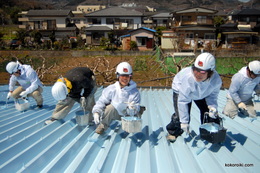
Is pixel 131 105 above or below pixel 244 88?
below

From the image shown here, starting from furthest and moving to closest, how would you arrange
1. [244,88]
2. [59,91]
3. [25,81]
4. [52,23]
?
[52,23]
[25,81]
[244,88]
[59,91]

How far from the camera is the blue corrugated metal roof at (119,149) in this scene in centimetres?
263

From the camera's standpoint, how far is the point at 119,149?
312 cm

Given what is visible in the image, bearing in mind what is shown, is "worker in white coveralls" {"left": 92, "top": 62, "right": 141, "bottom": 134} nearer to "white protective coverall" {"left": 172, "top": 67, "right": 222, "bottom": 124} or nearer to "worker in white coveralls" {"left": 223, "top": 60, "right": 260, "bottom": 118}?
"white protective coverall" {"left": 172, "top": 67, "right": 222, "bottom": 124}

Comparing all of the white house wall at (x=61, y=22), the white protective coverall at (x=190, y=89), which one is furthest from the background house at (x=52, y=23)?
the white protective coverall at (x=190, y=89)

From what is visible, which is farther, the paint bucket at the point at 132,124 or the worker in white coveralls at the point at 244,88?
the worker in white coveralls at the point at 244,88

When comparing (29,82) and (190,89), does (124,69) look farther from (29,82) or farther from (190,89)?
(29,82)

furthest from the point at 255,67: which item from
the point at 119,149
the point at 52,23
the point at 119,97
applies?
the point at 52,23

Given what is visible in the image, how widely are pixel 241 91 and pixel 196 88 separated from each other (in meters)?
1.85

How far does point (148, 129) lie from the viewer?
3.86 meters

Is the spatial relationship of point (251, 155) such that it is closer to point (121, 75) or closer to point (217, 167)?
point (217, 167)

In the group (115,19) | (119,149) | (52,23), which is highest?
(115,19)

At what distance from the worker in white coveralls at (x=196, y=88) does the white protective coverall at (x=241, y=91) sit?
1.38 m

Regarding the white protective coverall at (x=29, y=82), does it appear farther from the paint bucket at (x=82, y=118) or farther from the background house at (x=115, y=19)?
the background house at (x=115, y=19)
